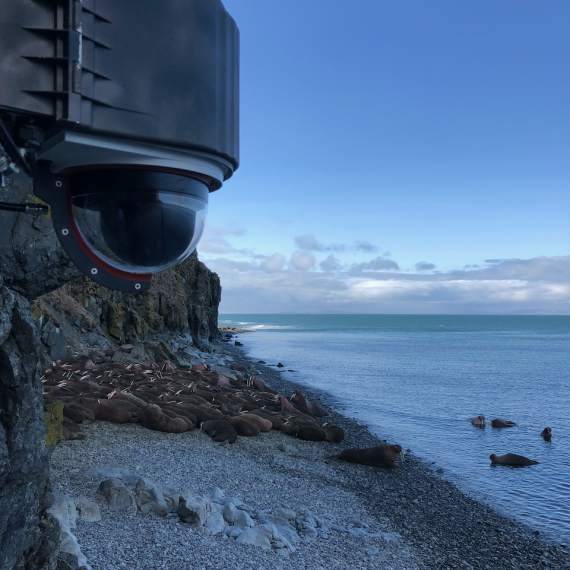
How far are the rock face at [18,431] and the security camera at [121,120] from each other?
1.98 meters

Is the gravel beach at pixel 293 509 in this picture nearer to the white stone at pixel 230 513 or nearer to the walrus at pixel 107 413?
the walrus at pixel 107 413

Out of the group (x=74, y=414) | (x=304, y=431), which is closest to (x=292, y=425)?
(x=304, y=431)

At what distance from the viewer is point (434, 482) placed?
1186 cm

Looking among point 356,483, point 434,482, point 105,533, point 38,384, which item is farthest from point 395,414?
point 38,384

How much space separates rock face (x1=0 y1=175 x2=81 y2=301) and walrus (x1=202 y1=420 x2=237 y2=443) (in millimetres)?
7636

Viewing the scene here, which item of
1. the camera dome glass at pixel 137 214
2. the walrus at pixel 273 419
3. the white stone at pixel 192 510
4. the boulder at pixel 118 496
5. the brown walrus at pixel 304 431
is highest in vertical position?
the camera dome glass at pixel 137 214

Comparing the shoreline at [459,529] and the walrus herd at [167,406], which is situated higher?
the walrus herd at [167,406]

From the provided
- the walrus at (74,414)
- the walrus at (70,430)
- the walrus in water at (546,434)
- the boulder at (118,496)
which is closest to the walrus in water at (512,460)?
the walrus in water at (546,434)

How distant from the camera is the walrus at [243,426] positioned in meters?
12.0

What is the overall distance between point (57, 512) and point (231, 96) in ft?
17.1

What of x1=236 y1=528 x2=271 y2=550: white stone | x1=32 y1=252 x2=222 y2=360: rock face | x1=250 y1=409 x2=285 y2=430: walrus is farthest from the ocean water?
x1=32 y1=252 x2=222 y2=360: rock face

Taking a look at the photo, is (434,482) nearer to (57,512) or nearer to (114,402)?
(114,402)

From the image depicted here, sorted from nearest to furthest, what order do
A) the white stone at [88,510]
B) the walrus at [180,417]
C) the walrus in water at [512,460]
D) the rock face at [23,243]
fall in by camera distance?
1. the rock face at [23,243]
2. the white stone at [88,510]
3. the walrus at [180,417]
4. the walrus in water at [512,460]

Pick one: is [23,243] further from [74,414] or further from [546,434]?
[546,434]
